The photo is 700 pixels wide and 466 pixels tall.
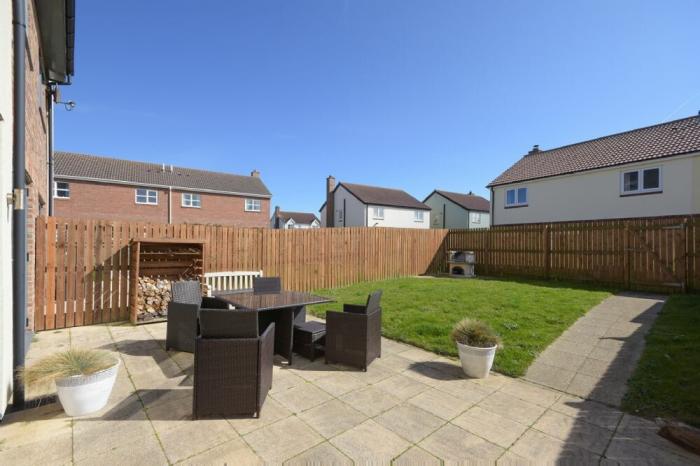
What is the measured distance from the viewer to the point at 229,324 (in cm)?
288

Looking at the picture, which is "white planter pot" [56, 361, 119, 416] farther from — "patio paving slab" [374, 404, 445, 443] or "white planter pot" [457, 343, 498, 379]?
"white planter pot" [457, 343, 498, 379]

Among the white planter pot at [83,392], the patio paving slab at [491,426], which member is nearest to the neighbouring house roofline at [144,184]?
the white planter pot at [83,392]

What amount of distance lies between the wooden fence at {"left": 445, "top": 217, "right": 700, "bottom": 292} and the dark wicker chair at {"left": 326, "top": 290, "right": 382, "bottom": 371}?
1082 cm

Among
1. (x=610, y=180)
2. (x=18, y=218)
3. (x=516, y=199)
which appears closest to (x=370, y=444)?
(x=18, y=218)

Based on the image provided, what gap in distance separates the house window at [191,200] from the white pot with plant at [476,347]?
27.8 m

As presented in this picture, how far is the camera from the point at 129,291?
6516 mm

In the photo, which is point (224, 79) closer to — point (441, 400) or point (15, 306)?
point (15, 306)

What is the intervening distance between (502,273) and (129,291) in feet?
44.4

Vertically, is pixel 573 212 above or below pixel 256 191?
below

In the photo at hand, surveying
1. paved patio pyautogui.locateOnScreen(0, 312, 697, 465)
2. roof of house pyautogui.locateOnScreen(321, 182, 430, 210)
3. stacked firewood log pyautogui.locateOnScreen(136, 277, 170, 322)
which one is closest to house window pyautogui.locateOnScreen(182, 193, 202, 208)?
roof of house pyautogui.locateOnScreen(321, 182, 430, 210)

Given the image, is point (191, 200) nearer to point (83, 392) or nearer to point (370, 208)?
point (370, 208)

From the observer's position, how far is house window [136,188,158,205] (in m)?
24.8

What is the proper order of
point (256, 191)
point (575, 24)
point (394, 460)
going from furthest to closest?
point (256, 191)
point (575, 24)
point (394, 460)

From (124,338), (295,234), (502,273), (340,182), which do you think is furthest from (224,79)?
(340,182)
